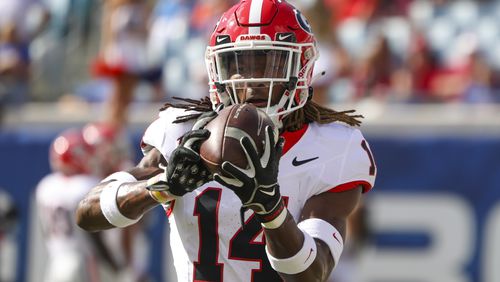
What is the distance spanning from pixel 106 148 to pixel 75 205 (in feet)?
1.43

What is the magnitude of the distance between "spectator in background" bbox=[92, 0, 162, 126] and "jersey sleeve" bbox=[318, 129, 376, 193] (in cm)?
418

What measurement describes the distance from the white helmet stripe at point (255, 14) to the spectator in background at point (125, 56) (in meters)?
4.16

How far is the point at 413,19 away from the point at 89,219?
19.7ft

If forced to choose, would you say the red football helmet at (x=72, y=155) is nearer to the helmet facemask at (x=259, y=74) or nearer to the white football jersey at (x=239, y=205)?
the white football jersey at (x=239, y=205)

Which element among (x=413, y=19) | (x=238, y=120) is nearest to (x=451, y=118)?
(x=413, y=19)

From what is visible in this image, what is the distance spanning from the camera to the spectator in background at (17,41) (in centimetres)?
845

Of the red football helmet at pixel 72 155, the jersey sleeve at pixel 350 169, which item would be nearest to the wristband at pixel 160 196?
the jersey sleeve at pixel 350 169

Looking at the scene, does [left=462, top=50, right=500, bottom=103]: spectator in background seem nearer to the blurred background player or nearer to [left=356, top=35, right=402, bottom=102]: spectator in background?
[left=356, top=35, right=402, bottom=102]: spectator in background

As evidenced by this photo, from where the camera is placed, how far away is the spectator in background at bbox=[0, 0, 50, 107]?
845 cm

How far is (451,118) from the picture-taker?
294 inches

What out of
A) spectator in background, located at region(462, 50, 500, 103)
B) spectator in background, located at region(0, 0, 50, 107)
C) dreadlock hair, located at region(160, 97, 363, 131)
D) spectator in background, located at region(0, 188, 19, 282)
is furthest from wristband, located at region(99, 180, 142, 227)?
spectator in background, located at region(462, 50, 500, 103)

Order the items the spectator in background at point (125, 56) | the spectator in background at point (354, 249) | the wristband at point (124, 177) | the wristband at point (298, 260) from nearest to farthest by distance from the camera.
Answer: the wristband at point (298, 260), the wristband at point (124, 177), the spectator in background at point (354, 249), the spectator in background at point (125, 56)

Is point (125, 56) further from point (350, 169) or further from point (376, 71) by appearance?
point (350, 169)

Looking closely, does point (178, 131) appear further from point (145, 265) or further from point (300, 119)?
point (145, 265)
